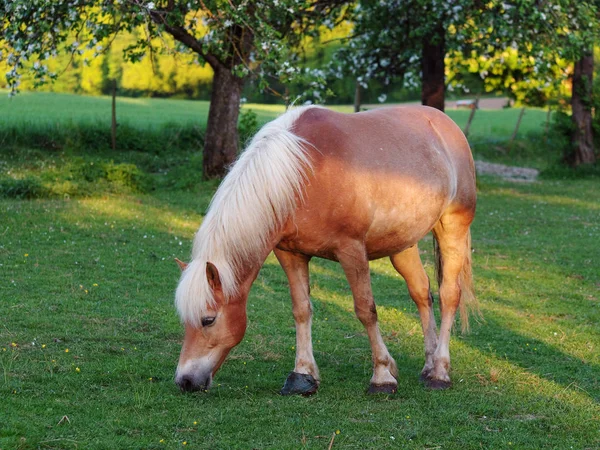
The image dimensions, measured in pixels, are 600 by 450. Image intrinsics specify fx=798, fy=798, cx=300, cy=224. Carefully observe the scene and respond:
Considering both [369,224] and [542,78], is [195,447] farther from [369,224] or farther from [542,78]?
[542,78]

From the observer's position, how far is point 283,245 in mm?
5562

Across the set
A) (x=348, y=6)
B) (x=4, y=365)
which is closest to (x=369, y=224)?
(x=4, y=365)

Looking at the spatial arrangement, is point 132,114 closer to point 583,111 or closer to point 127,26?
point 583,111

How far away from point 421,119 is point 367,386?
224 cm

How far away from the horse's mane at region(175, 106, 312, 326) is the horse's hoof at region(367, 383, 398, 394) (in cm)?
129

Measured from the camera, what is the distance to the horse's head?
5.09 meters

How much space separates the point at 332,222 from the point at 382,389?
1.25 metres

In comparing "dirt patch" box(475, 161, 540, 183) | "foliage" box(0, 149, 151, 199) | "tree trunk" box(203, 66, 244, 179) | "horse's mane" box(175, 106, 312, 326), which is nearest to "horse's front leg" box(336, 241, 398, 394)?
"horse's mane" box(175, 106, 312, 326)

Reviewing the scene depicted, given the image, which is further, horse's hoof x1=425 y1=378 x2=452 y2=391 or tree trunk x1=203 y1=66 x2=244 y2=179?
tree trunk x1=203 y1=66 x2=244 y2=179

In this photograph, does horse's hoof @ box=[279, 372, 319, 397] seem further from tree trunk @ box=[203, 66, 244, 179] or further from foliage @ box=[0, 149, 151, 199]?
tree trunk @ box=[203, 66, 244, 179]

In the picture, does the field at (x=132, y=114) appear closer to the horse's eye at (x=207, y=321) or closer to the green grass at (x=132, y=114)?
the green grass at (x=132, y=114)

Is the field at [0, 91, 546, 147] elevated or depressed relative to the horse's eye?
elevated

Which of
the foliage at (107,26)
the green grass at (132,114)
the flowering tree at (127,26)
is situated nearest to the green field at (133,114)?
the green grass at (132,114)

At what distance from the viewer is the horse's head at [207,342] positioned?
5.09m
